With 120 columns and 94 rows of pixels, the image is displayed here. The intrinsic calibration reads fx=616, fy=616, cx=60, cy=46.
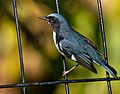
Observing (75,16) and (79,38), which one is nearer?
(79,38)

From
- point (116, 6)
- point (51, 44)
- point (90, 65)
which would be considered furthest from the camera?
point (51, 44)

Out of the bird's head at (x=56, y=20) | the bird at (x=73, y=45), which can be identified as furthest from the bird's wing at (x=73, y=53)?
the bird's head at (x=56, y=20)

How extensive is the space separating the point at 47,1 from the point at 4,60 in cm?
60

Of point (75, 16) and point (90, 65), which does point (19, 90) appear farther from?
point (90, 65)

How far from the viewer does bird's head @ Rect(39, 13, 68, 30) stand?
3778 mm

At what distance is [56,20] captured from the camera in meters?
3.83

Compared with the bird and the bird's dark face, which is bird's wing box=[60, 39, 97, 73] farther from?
the bird's dark face

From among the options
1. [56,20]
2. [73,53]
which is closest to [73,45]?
[73,53]

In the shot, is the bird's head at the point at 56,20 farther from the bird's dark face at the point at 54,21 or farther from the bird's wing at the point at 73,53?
the bird's wing at the point at 73,53

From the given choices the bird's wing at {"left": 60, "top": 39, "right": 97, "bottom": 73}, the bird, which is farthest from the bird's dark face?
the bird's wing at {"left": 60, "top": 39, "right": 97, "bottom": 73}

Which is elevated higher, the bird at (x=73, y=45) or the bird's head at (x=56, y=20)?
the bird's head at (x=56, y=20)

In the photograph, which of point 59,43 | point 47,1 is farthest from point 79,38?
point 47,1

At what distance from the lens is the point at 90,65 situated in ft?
12.1

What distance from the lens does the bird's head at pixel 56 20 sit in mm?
3778
